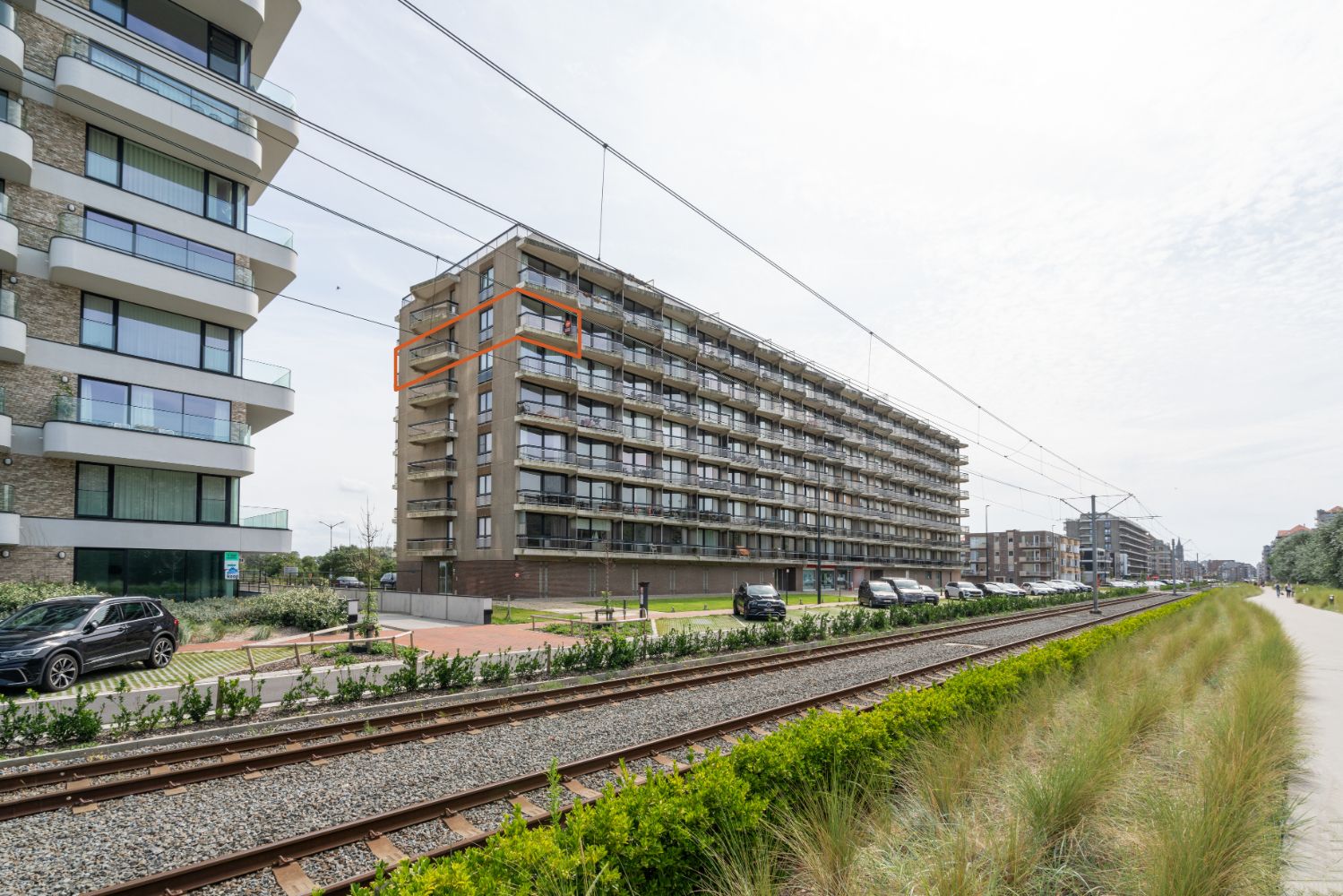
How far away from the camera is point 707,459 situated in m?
54.1

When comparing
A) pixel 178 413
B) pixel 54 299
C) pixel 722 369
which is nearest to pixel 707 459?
pixel 722 369

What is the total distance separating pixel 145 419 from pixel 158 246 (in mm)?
6586

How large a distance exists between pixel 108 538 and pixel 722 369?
42132mm

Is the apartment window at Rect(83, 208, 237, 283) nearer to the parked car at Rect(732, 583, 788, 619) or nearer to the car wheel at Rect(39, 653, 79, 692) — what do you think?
the car wheel at Rect(39, 653, 79, 692)

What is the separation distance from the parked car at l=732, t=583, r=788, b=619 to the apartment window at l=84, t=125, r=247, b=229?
27.6 meters

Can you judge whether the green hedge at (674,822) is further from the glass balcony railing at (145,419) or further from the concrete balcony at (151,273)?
the concrete balcony at (151,273)

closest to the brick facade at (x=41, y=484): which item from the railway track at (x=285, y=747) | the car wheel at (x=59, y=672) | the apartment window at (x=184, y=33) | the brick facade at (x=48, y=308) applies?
Answer: the brick facade at (x=48, y=308)

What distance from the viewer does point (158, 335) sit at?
2611 centimetres

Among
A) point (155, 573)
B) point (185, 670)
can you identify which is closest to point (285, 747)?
point (185, 670)

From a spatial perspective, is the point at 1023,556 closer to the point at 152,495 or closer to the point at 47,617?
the point at 152,495

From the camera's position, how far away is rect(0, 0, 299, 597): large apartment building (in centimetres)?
2295

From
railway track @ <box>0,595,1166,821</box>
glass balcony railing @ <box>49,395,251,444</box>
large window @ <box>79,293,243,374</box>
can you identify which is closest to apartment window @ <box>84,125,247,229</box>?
large window @ <box>79,293,243,374</box>

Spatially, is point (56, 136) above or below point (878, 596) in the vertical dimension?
above

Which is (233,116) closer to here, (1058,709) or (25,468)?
(25,468)
